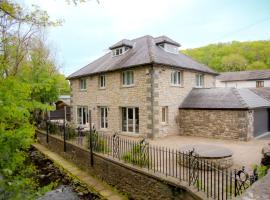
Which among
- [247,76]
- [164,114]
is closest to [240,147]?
[164,114]


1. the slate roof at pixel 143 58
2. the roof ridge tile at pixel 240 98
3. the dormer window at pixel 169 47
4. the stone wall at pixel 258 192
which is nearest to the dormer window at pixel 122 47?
the slate roof at pixel 143 58

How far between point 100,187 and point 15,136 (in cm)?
652

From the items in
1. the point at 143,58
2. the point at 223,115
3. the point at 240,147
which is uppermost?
the point at 143,58

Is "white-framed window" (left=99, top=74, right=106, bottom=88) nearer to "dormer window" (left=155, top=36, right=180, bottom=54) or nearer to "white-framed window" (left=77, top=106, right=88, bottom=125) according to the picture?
"white-framed window" (left=77, top=106, right=88, bottom=125)

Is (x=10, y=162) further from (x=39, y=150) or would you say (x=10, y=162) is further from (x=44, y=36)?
(x=44, y=36)

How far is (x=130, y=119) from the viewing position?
18516 mm

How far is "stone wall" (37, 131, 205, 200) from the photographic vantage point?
24.3ft

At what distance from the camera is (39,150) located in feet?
60.0

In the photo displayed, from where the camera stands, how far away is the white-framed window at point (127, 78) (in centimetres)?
1829

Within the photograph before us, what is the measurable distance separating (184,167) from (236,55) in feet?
202

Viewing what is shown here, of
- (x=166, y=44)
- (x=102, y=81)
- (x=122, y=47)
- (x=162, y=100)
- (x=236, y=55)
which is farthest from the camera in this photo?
(x=236, y=55)

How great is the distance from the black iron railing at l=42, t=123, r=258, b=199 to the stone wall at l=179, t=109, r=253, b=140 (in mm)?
6821

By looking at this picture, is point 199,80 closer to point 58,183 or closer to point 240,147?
point 240,147

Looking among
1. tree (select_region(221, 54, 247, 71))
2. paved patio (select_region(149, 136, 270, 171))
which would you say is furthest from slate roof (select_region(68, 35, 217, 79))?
tree (select_region(221, 54, 247, 71))
